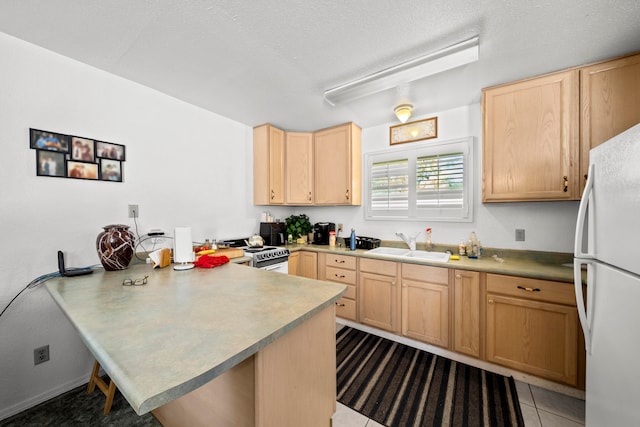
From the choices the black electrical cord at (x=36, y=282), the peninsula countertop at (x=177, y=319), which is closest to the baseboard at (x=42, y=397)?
the black electrical cord at (x=36, y=282)

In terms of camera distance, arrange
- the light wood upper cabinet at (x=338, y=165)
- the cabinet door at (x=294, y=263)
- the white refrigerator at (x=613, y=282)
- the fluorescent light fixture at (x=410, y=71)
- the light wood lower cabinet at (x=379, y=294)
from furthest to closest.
A: the light wood upper cabinet at (x=338, y=165), the cabinet door at (x=294, y=263), the light wood lower cabinet at (x=379, y=294), the fluorescent light fixture at (x=410, y=71), the white refrigerator at (x=613, y=282)

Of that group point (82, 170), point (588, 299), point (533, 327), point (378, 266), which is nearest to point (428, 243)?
point (378, 266)

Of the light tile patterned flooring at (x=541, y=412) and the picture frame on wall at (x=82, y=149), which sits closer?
the light tile patterned flooring at (x=541, y=412)

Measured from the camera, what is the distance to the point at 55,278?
1.55m

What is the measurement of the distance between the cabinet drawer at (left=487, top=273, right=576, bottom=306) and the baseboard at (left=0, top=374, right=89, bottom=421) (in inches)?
130

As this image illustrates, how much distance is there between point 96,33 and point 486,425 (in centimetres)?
356

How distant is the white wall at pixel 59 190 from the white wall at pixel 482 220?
2321 millimetres

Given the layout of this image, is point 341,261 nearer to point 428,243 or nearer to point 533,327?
point 428,243

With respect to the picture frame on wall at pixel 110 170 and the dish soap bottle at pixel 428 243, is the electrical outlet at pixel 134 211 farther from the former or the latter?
the dish soap bottle at pixel 428 243

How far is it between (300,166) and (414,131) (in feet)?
4.99

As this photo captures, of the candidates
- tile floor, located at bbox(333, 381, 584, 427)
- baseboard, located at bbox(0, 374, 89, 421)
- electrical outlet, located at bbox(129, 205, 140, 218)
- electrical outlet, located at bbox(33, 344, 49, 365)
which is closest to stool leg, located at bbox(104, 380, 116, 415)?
baseboard, located at bbox(0, 374, 89, 421)

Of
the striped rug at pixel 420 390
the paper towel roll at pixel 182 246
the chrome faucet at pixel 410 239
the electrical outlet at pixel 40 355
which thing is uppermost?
the paper towel roll at pixel 182 246

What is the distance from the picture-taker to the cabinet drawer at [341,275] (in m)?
2.74

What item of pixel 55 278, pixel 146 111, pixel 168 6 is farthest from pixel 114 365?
pixel 146 111
